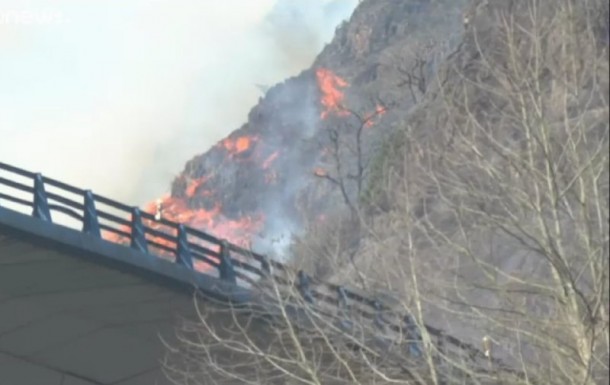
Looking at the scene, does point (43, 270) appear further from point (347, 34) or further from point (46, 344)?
point (347, 34)

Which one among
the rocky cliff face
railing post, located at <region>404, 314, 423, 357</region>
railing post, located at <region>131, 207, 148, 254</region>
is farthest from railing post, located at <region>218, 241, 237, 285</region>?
the rocky cliff face

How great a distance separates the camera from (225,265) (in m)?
22.5

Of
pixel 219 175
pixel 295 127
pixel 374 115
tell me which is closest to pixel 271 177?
pixel 295 127

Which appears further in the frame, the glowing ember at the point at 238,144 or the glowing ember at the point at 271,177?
the glowing ember at the point at 238,144

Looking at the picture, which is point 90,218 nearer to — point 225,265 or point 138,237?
point 138,237

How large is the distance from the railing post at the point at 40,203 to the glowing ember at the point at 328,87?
111186 millimetres

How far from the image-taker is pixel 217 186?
140 m

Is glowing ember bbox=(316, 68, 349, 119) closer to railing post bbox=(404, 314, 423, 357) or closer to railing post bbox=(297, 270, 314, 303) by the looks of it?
railing post bbox=(297, 270, 314, 303)

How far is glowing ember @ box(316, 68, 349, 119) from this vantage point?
13638 cm

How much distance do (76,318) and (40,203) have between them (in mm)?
2190

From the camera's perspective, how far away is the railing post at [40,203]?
69.8ft

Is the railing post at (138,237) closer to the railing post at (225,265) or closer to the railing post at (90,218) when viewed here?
the railing post at (90,218)

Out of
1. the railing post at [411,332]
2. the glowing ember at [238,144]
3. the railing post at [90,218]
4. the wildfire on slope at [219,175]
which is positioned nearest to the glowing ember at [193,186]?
the wildfire on slope at [219,175]

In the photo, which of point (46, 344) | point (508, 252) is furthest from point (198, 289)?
point (508, 252)
